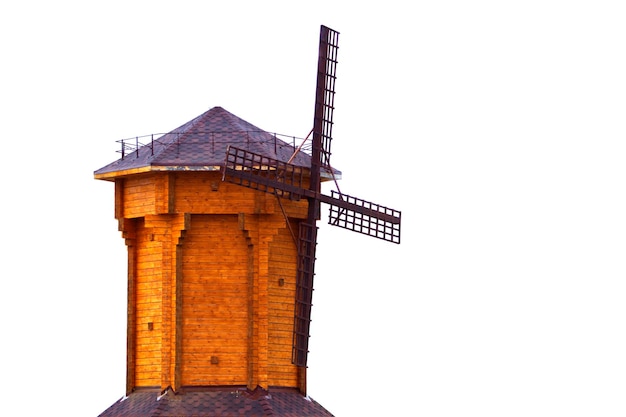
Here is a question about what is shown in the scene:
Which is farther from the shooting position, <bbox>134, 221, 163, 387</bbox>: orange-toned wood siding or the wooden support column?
the wooden support column

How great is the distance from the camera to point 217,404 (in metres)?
57.4

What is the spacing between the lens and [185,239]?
58.1m

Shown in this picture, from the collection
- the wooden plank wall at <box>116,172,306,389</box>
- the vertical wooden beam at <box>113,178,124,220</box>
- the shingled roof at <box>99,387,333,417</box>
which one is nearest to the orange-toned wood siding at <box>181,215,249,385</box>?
the wooden plank wall at <box>116,172,306,389</box>

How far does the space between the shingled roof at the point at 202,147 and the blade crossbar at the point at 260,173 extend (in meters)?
0.39

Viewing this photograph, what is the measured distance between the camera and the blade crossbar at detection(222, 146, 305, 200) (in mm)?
56875

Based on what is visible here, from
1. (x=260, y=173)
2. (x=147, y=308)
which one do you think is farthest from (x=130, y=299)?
(x=260, y=173)

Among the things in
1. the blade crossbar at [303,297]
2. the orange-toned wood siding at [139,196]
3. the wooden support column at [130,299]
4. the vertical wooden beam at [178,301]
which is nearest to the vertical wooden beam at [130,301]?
the wooden support column at [130,299]

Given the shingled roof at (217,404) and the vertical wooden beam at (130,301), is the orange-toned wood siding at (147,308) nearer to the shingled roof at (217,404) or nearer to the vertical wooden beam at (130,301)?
the vertical wooden beam at (130,301)

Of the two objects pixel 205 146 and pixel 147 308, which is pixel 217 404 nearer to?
pixel 147 308

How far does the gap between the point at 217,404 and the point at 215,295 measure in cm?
271

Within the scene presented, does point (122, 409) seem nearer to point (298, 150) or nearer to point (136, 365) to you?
point (136, 365)

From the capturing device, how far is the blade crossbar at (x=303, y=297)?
192ft

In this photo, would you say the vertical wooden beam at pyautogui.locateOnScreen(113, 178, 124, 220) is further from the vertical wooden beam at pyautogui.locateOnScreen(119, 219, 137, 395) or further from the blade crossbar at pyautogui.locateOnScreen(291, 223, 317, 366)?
the blade crossbar at pyautogui.locateOnScreen(291, 223, 317, 366)

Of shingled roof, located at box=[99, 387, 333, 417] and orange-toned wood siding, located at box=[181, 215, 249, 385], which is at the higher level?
orange-toned wood siding, located at box=[181, 215, 249, 385]
